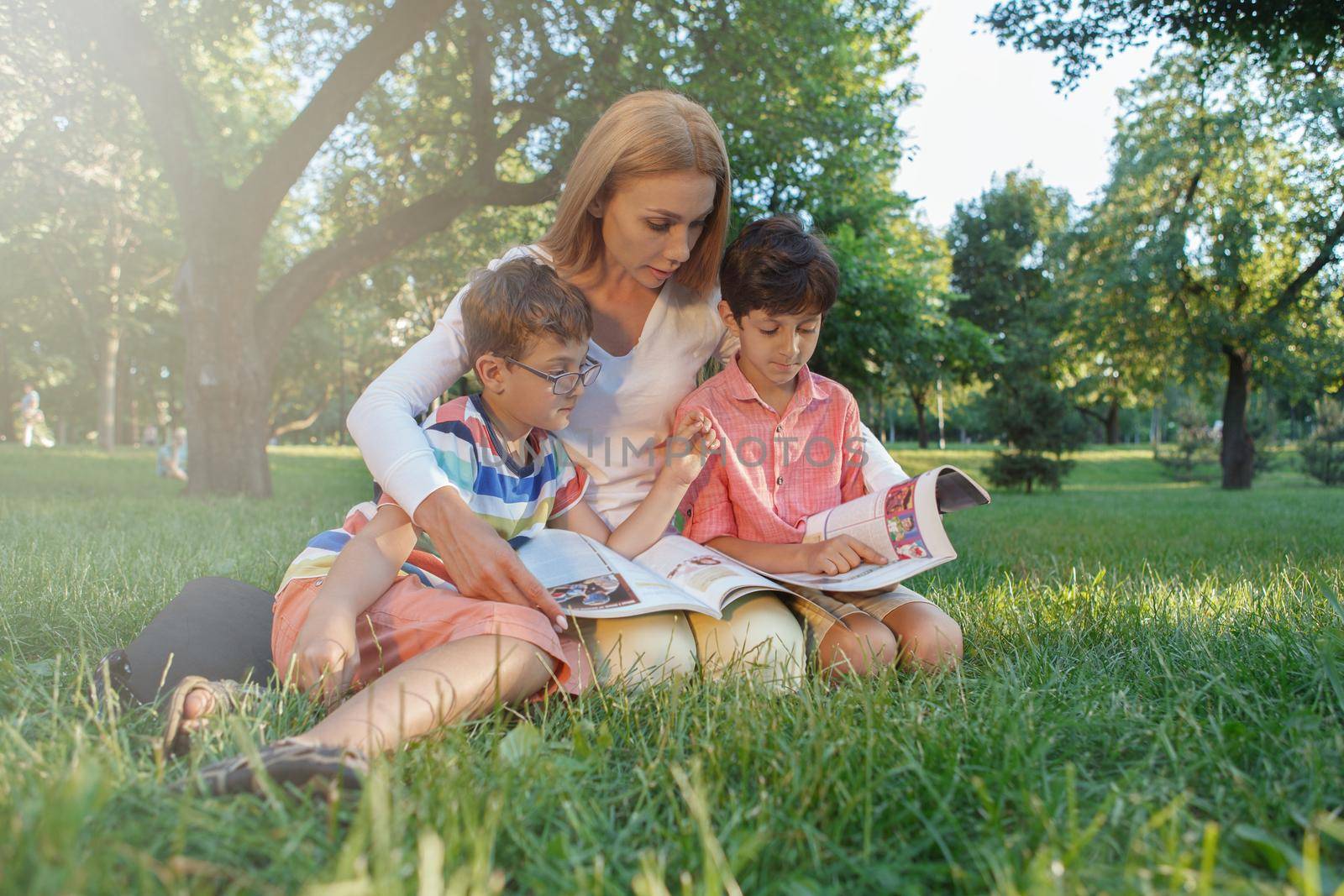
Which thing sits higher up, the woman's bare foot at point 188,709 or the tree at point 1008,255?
the tree at point 1008,255

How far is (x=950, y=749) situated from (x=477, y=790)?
814mm

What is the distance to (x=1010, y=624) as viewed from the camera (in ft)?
9.20

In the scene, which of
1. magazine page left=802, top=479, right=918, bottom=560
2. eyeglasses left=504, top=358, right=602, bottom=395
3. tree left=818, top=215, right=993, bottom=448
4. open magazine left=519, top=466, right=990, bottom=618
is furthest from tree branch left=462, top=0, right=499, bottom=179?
magazine page left=802, top=479, right=918, bottom=560

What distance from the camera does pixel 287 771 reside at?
1.36 metres

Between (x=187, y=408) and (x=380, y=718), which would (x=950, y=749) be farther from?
(x=187, y=408)

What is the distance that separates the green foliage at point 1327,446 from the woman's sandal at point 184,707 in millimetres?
21951

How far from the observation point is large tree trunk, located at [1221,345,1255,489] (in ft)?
57.0

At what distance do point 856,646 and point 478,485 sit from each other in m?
1.12

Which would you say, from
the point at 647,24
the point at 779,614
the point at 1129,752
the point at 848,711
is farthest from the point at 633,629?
the point at 647,24

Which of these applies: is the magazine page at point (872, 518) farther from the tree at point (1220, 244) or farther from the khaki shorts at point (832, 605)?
the tree at point (1220, 244)

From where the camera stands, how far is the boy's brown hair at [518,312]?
8.12 feet

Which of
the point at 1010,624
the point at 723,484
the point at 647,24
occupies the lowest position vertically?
the point at 1010,624

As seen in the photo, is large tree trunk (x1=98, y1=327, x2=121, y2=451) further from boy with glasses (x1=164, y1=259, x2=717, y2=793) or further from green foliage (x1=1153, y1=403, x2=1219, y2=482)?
green foliage (x1=1153, y1=403, x2=1219, y2=482)

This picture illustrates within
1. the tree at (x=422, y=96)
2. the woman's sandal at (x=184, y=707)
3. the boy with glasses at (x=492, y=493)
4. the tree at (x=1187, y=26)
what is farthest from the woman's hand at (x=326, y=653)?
the tree at (x=422, y=96)
